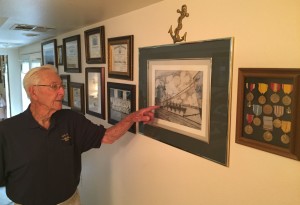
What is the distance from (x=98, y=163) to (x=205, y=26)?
1542 millimetres

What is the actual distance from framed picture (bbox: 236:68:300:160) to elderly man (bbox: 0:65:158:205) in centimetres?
56

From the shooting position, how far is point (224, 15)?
0.96 meters

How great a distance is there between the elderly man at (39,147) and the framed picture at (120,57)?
330 millimetres

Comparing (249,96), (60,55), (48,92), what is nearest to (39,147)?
(48,92)

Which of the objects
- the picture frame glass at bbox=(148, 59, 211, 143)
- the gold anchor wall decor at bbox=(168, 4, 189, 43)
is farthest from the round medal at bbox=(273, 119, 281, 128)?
the gold anchor wall decor at bbox=(168, 4, 189, 43)

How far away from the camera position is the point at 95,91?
2016 millimetres

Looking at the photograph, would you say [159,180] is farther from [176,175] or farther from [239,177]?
[239,177]

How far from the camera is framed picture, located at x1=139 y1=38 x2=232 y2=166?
0.99 meters

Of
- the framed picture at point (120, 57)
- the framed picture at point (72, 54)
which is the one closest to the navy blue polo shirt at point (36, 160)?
the framed picture at point (120, 57)

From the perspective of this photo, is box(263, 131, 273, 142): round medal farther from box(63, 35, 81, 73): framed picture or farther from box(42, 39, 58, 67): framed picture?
box(42, 39, 58, 67): framed picture

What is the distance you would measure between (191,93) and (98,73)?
1.01 metres

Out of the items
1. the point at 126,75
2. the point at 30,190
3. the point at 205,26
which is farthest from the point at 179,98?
the point at 30,190

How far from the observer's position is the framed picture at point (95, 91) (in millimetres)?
1905

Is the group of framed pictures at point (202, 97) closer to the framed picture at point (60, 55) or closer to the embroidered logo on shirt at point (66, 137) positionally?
the embroidered logo on shirt at point (66, 137)
